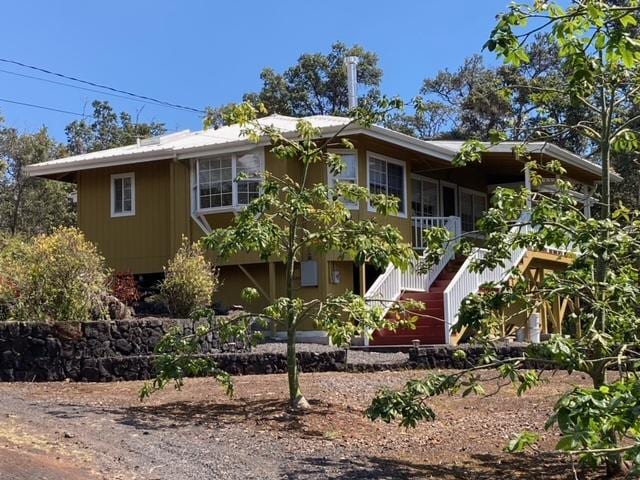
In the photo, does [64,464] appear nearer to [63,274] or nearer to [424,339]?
[63,274]

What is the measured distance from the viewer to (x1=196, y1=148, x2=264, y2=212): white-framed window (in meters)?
18.4

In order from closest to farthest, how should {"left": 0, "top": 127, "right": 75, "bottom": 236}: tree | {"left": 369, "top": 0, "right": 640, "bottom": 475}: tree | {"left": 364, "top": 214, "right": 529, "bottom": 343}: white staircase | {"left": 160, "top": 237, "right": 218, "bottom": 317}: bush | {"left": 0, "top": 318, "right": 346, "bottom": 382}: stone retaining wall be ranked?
{"left": 369, "top": 0, "right": 640, "bottom": 475}: tree, {"left": 0, "top": 318, "right": 346, "bottom": 382}: stone retaining wall, {"left": 160, "top": 237, "right": 218, "bottom": 317}: bush, {"left": 364, "top": 214, "right": 529, "bottom": 343}: white staircase, {"left": 0, "top": 127, "right": 75, "bottom": 236}: tree

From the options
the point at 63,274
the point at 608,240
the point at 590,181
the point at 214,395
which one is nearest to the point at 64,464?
the point at 214,395

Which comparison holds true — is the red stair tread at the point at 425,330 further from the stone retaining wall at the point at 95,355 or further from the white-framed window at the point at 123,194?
the white-framed window at the point at 123,194

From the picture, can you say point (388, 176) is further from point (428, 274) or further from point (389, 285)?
point (428, 274)

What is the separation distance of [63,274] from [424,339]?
7561 millimetres

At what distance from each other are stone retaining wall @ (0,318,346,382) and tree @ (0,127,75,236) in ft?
79.5

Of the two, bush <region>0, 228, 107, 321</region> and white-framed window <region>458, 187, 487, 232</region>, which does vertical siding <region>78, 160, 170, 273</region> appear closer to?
bush <region>0, 228, 107, 321</region>

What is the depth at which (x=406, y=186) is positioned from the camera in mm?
19688

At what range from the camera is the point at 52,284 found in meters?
12.6

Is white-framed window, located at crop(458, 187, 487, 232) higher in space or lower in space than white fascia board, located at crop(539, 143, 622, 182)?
lower

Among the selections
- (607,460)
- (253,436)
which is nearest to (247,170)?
(253,436)

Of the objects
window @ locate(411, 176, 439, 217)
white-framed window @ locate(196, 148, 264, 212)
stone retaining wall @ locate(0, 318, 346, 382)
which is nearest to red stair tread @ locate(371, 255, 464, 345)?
stone retaining wall @ locate(0, 318, 346, 382)

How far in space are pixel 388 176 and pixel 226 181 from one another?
13.3 ft
